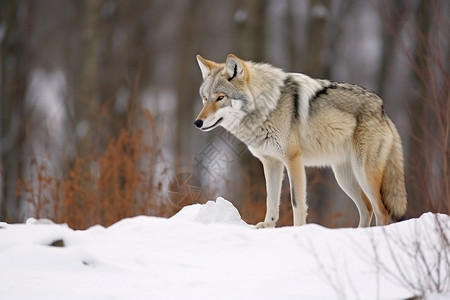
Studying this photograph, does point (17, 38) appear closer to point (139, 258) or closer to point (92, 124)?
point (92, 124)

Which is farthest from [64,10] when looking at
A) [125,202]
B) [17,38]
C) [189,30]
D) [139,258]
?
[139,258]

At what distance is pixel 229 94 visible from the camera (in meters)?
5.79

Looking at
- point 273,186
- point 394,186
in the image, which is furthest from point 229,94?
point 394,186

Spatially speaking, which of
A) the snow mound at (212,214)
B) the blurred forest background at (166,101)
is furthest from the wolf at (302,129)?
the snow mound at (212,214)

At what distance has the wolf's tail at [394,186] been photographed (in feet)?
19.2

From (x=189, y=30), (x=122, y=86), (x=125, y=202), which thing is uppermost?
(x=189, y=30)

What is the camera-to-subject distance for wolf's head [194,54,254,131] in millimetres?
5758

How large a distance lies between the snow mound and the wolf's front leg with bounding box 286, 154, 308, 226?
678 mm

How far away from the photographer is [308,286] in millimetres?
3521

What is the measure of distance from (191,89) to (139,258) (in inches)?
667

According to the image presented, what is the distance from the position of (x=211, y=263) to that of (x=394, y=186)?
2702mm

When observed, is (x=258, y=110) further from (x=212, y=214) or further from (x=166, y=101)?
(x=166, y=101)

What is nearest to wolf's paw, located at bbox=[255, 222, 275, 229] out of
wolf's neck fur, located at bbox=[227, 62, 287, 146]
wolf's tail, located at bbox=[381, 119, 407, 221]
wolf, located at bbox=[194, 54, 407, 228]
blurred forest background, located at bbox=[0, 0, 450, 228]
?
wolf, located at bbox=[194, 54, 407, 228]

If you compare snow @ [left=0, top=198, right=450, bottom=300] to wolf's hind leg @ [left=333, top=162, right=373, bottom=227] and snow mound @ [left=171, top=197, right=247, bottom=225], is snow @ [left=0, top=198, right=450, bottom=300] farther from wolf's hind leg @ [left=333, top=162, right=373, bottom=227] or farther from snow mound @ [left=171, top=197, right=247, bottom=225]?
wolf's hind leg @ [left=333, top=162, right=373, bottom=227]
